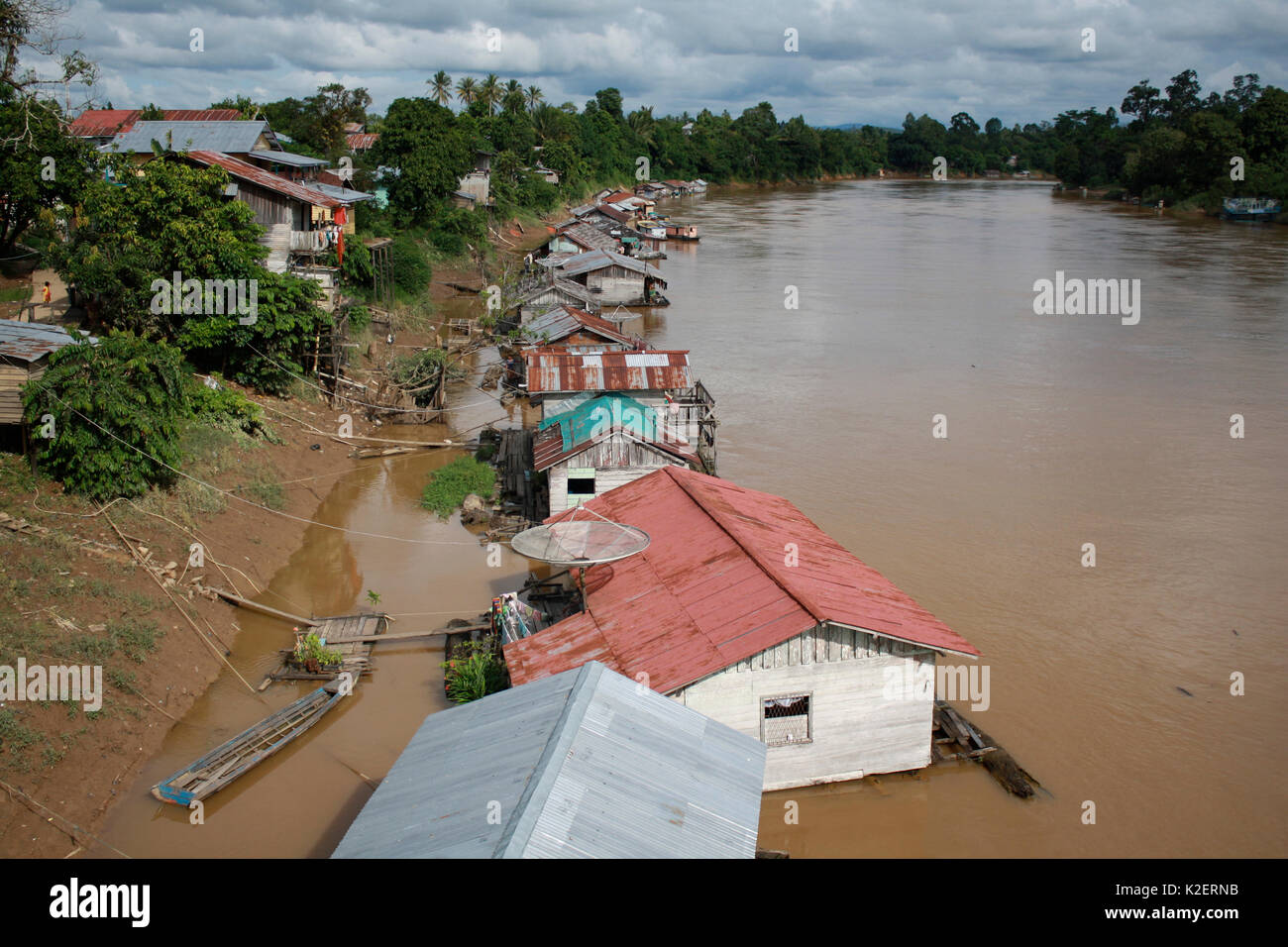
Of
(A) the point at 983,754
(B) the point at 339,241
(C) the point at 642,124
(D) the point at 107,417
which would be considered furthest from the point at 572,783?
(C) the point at 642,124

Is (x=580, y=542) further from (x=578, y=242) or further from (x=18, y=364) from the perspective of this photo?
(x=578, y=242)

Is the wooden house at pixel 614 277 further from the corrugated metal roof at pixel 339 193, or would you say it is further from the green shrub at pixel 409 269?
the corrugated metal roof at pixel 339 193

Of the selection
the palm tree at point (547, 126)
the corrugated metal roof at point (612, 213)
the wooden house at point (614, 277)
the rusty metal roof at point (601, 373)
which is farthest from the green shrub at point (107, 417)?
the palm tree at point (547, 126)

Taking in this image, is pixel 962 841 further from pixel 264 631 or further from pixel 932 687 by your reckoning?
pixel 264 631

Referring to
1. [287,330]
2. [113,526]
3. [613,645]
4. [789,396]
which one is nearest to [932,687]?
[613,645]

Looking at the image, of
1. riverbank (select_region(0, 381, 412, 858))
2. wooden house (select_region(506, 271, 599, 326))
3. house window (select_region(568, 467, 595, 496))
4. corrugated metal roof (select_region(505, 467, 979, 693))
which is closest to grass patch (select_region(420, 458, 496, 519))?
riverbank (select_region(0, 381, 412, 858))

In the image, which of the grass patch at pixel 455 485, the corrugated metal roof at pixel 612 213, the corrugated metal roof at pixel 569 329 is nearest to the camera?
the grass patch at pixel 455 485
